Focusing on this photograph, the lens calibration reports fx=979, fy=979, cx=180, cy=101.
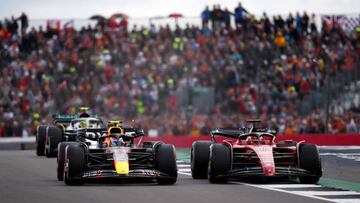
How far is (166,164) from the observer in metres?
17.1

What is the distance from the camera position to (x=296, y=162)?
17.7 m

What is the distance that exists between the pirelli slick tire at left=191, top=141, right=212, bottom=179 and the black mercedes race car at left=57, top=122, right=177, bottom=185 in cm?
110

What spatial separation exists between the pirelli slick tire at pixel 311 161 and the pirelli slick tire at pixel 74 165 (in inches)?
152

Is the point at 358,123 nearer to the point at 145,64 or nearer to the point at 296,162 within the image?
the point at 145,64

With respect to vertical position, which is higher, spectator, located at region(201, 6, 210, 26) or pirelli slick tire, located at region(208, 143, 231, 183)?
spectator, located at region(201, 6, 210, 26)

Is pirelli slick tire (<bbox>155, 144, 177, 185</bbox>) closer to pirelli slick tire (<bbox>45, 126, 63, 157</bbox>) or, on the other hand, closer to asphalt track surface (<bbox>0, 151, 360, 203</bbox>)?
asphalt track surface (<bbox>0, 151, 360, 203</bbox>)

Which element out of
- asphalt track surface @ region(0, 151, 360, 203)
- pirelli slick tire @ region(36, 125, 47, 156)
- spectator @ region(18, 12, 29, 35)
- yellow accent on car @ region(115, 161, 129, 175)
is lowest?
asphalt track surface @ region(0, 151, 360, 203)

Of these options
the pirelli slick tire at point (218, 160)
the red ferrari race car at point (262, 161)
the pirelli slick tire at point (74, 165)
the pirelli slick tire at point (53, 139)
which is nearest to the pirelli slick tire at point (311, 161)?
the red ferrari race car at point (262, 161)

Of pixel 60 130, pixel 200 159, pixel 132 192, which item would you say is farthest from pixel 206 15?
pixel 132 192

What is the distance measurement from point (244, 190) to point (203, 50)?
2410 cm

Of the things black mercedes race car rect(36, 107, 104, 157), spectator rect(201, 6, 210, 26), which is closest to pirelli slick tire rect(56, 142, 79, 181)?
black mercedes race car rect(36, 107, 104, 157)

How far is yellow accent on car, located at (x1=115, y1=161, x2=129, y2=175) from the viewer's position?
55.5 ft

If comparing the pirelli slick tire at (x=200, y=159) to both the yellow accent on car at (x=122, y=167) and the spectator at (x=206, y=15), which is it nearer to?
the yellow accent on car at (x=122, y=167)

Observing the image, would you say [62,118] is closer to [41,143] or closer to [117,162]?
[41,143]
